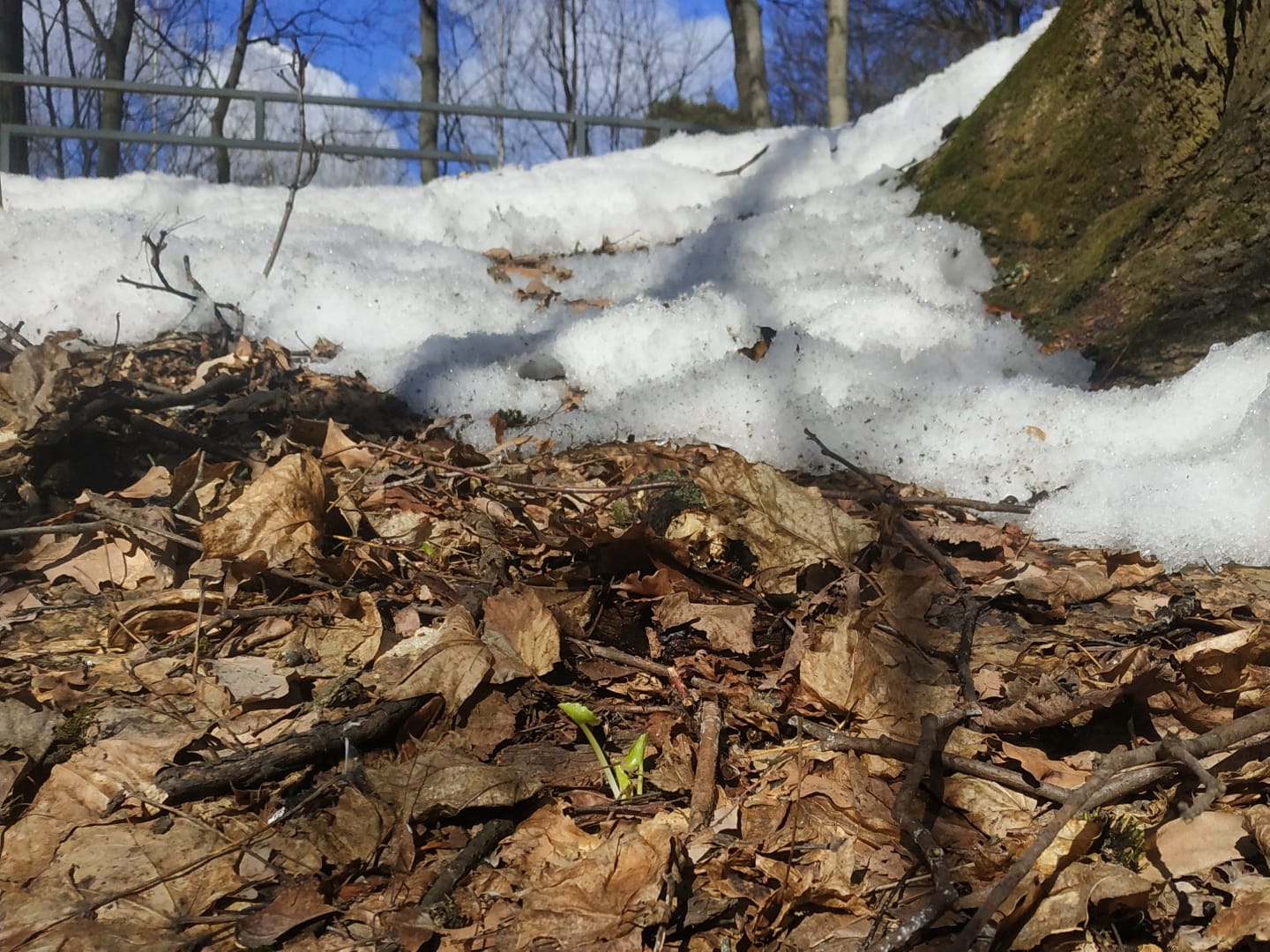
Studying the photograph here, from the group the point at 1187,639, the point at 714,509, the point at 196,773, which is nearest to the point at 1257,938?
the point at 1187,639

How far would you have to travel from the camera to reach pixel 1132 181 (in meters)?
3.33

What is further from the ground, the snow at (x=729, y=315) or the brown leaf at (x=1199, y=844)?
the snow at (x=729, y=315)

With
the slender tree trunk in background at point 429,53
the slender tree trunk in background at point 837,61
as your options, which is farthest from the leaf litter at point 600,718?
the slender tree trunk in background at point 429,53

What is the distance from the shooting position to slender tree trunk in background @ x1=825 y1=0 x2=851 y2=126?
36.5 ft

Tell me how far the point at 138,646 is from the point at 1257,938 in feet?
6.23

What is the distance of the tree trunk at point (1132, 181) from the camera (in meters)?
2.71

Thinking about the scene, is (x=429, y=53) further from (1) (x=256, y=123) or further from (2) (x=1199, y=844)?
(2) (x=1199, y=844)

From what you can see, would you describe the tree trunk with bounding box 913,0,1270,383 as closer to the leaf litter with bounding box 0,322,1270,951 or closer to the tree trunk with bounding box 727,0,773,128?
the leaf litter with bounding box 0,322,1270,951

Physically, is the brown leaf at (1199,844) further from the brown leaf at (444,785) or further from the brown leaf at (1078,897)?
the brown leaf at (444,785)

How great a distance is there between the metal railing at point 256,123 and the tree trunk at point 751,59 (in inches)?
56.1

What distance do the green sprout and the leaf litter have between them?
0.04ft

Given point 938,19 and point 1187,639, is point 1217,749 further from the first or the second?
point 938,19

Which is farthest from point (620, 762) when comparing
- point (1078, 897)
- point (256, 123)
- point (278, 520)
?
point (256, 123)

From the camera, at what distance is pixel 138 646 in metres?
1.69
